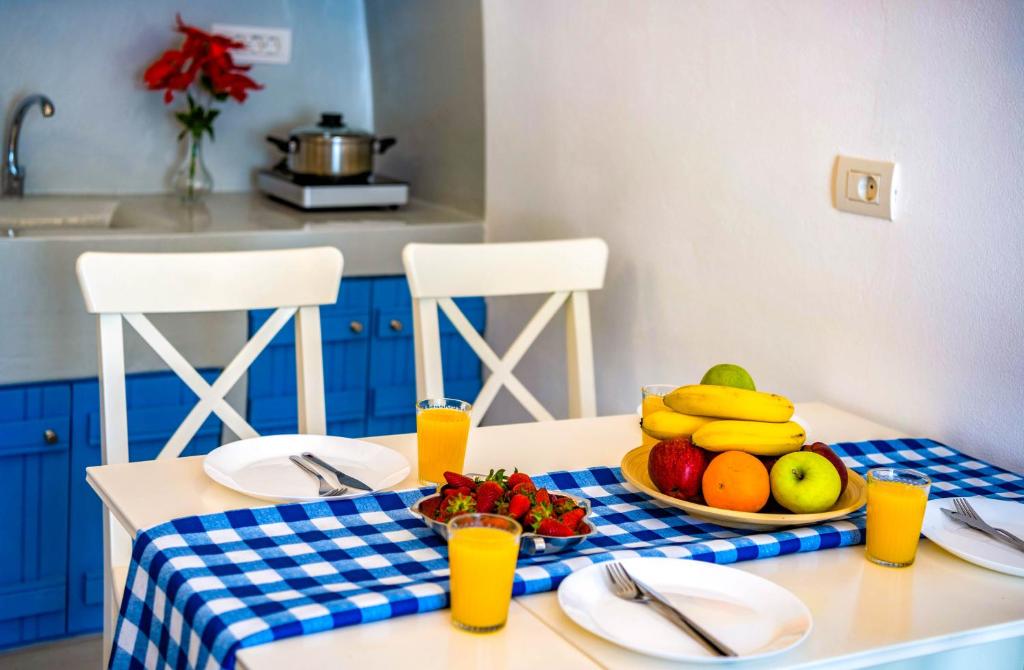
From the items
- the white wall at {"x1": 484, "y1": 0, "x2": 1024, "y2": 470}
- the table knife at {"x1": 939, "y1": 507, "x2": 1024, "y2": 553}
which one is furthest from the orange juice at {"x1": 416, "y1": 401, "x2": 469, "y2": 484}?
the white wall at {"x1": 484, "y1": 0, "x2": 1024, "y2": 470}

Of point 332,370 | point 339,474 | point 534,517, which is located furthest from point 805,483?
point 332,370

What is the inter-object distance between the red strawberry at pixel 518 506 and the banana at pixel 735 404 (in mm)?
297

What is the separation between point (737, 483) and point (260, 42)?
226cm

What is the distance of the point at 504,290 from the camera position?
76.6 inches

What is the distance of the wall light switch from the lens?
1.61 meters

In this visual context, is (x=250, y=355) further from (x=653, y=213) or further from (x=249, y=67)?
(x=249, y=67)

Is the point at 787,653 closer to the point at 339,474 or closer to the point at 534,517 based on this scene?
the point at 534,517

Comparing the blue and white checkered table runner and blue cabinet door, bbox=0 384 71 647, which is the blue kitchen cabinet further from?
the blue and white checkered table runner

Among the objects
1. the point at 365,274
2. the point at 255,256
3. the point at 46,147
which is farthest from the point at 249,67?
the point at 255,256

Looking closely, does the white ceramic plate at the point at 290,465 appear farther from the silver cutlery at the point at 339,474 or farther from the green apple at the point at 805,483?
the green apple at the point at 805,483

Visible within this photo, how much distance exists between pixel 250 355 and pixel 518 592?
0.79 meters

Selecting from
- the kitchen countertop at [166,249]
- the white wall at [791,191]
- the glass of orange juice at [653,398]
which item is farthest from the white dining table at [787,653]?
the kitchen countertop at [166,249]

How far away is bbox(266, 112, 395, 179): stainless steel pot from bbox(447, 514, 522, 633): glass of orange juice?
6.30 ft

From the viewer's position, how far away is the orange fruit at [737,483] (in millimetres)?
1186
